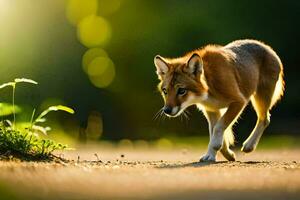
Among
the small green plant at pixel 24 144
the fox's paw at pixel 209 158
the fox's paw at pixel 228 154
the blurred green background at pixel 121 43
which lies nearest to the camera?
the small green plant at pixel 24 144

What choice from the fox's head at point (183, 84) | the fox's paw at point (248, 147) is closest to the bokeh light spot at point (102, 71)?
the fox's paw at point (248, 147)

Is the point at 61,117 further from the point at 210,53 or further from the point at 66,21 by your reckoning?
the point at 210,53

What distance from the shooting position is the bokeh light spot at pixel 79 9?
2103 centimetres

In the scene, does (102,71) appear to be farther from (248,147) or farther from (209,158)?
(209,158)

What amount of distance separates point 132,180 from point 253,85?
190 inches

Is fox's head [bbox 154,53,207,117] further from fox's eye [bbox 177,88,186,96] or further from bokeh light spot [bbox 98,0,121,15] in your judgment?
bokeh light spot [bbox 98,0,121,15]

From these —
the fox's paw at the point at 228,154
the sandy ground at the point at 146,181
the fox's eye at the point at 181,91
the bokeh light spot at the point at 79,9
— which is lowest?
the fox's paw at the point at 228,154

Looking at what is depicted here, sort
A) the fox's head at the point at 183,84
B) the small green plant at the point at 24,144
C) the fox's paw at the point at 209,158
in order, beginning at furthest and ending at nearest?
the fox's head at the point at 183,84 < the fox's paw at the point at 209,158 < the small green plant at the point at 24,144

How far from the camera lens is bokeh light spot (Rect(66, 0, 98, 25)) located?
21031mm

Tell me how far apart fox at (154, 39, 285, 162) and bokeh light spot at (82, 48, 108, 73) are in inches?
371

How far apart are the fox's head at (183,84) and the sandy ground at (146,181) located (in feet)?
3.94

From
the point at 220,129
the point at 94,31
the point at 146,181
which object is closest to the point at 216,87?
the point at 220,129

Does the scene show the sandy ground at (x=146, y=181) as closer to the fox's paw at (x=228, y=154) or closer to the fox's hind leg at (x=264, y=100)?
the fox's paw at (x=228, y=154)

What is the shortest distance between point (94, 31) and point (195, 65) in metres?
11.2
